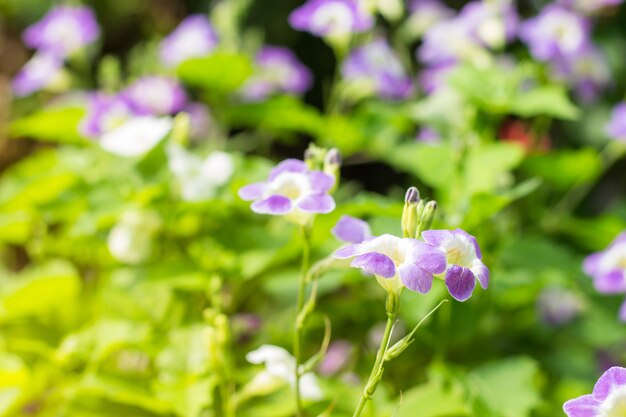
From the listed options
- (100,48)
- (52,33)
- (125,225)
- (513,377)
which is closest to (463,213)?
(513,377)

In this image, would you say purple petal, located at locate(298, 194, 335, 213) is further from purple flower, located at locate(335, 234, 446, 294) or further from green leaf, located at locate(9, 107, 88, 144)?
green leaf, located at locate(9, 107, 88, 144)

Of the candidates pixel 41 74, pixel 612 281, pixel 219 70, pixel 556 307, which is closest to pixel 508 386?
→ pixel 612 281

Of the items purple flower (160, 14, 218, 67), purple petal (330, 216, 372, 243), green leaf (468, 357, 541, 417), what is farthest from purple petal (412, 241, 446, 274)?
purple flower (160, 14, 218, 67)

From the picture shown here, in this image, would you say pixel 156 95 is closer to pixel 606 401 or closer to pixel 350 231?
pixel 350 231

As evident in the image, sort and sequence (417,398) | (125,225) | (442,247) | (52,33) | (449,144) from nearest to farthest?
(442,247) → (417,398) → (125,225) → (449,144) → (52,33)

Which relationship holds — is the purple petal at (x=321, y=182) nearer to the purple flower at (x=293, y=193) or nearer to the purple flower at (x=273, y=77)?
the purple flower at (x=293, y=193)

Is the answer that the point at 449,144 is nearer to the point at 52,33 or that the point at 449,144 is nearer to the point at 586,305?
the point at 586,305

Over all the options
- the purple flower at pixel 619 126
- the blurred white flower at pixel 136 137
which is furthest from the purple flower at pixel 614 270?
the blurred white flower at pixel 136 137
